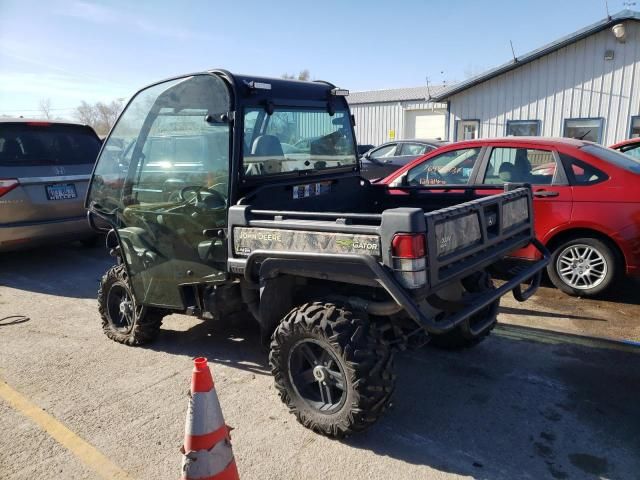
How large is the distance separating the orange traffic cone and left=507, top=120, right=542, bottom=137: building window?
47.3 feet

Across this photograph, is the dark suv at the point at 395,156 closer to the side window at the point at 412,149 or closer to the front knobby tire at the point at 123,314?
the side window at the point at 412,149

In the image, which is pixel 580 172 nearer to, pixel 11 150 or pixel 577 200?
pixel 577 200

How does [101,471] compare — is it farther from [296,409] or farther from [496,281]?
[496,281]

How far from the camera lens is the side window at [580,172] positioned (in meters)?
5.08

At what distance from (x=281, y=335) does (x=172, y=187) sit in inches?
56.0

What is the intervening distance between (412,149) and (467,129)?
4222mm

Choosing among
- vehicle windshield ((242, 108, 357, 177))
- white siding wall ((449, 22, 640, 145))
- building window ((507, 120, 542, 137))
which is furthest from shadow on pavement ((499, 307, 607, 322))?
building window ((507, 120, 542, 137))

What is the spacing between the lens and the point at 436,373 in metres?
3.77

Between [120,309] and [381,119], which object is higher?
[381,119]

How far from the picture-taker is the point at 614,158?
17.2 ft

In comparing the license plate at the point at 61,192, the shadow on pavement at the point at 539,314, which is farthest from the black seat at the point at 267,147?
the license plate at the point at 61,192

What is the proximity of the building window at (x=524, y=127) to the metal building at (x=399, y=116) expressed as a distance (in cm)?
624

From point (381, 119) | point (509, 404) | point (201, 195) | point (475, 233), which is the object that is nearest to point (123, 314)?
point (201, 195)


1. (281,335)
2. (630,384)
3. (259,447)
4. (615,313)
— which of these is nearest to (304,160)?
(281,335)
